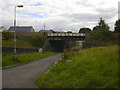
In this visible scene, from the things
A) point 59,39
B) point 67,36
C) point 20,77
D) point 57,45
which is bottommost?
point 57,45

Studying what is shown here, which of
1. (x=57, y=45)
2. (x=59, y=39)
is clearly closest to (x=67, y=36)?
(x=59, y=39)

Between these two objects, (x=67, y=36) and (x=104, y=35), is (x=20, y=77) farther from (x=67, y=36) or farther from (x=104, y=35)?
(x=67, y=36)

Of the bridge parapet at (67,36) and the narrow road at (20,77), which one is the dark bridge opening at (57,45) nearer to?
the bridge parapet at (67,36)

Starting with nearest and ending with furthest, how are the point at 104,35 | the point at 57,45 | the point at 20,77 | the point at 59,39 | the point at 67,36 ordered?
the point at 20,77 < the point at 104,35 < the point at 67,36 < the point at 59,39 < the point at 57,45

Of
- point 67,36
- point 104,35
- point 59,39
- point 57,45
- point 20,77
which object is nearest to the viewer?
point 20,77

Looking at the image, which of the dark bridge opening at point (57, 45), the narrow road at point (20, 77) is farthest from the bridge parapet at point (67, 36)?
the narrow road at point (20, 77)

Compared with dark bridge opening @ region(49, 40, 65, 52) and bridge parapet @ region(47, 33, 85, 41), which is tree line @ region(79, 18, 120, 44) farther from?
dark bridge opening @ region(49, 40, 65, 52)

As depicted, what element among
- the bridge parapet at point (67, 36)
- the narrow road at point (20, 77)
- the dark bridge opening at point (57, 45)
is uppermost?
the bridge parapet at point (67, 36)

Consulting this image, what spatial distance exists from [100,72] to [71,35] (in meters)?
76.4

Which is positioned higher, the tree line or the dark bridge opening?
the tree line

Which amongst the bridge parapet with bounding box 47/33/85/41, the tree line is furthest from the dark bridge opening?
the tree line

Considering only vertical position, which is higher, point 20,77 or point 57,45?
point 20,77

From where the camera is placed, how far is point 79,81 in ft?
32.5

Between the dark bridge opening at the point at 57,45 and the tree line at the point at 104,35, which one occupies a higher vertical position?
the tree line at the point at 104,35
